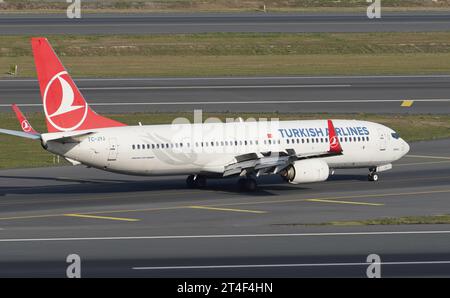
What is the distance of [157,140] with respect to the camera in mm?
55062

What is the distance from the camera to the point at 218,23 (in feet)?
481

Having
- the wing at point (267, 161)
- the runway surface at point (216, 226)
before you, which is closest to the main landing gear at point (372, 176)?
the runway surface at point (216, 226)

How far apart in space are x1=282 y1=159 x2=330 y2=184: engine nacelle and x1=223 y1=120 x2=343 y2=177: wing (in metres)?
0.36

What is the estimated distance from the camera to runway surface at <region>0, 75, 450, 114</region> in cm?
9138

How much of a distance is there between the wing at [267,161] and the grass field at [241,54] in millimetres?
56212

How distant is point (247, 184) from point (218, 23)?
92.4 meters

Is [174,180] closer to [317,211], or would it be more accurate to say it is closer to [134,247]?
[317,211]

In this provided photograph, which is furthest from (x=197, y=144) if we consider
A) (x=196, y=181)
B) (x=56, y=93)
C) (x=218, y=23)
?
(x=218, y=23)

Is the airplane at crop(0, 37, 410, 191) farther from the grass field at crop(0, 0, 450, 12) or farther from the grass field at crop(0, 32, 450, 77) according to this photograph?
the grass field at crop(0, 0, 450, 12)

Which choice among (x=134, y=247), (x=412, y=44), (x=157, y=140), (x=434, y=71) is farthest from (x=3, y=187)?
(x=412, y=44)

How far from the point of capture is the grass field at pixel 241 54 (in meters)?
114

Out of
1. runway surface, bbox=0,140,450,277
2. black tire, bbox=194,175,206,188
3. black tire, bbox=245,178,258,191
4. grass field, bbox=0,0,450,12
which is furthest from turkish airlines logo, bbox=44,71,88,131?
grass field, bbox=0,0,450,12

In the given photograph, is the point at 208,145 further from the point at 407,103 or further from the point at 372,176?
the point at 407,103

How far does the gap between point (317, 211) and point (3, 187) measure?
1911 cm
